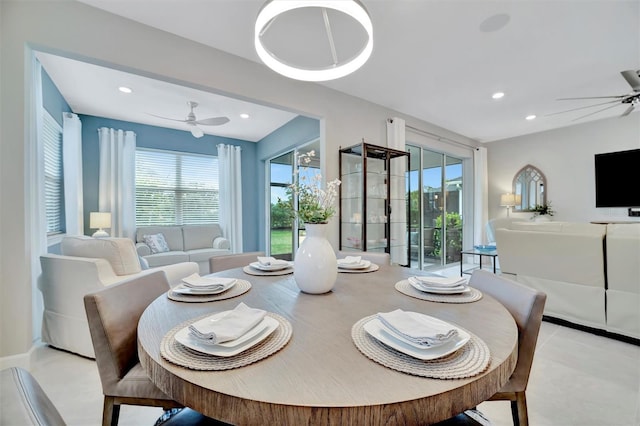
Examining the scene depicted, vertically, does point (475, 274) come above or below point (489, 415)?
above

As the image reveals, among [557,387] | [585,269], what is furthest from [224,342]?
[585,269]

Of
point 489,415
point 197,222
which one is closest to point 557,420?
point 489,415

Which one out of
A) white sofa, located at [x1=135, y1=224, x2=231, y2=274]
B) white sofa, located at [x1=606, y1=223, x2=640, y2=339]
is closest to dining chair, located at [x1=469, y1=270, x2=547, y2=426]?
white sofa, located at [x1=606, y1=223, x2=640, y2=339]

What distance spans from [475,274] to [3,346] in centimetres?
319

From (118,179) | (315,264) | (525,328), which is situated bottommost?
(525,328)

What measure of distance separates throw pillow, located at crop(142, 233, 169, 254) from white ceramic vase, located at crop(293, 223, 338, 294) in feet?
14.1

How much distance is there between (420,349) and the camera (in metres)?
0.64

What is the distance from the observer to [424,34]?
2408 mm

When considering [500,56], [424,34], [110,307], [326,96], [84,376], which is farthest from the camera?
[326,96]

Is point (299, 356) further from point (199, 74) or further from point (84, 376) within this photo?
point (199, 74)

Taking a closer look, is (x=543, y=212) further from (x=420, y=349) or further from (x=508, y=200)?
(x=420, y=349)

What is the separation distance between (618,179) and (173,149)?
26.2 feet

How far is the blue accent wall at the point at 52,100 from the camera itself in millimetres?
→ 3057

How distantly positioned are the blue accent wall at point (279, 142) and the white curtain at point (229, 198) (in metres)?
0.55
